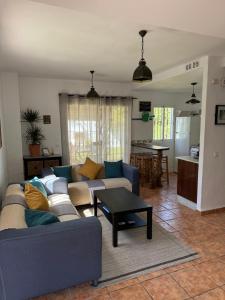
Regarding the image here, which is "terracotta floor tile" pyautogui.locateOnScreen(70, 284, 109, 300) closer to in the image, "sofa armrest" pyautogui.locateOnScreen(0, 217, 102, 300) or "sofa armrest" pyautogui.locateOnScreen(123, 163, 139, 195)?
"sofa armrest" pyautogui.locateOnScreen(0, 217, 102, 300)

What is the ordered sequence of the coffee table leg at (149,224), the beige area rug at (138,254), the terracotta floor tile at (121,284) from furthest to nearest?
the coffee table leg at (149,224) < the beige area rug at (138,254) < the terracotta floor tile at (121,284)

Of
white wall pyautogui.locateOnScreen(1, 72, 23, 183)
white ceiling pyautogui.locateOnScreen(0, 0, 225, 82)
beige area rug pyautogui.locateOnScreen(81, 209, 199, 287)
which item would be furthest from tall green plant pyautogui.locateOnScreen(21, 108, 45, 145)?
beige area rug pyautogui.locateOnScreen(81, 209, 199, 287)

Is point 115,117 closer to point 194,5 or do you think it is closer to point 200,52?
point 200,52

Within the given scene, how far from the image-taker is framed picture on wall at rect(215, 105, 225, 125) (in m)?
3.55

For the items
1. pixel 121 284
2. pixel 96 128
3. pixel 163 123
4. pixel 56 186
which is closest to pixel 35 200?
pixel 56 186

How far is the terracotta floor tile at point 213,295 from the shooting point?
6.52 ft

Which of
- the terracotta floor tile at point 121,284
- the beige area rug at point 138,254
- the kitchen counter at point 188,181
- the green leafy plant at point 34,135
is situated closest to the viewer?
the terracotta floor tile at point 121,284

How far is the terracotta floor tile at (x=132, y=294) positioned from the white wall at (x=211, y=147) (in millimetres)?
2081

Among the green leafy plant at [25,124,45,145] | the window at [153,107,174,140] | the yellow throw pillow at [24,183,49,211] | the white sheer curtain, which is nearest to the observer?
the yellow throw pillow at [24,183,49,211]

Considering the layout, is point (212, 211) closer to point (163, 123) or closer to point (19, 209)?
point (19, 209)

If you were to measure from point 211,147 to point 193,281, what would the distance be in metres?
2.14

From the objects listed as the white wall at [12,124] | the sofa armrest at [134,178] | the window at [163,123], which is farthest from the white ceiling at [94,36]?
the window at [163,123]

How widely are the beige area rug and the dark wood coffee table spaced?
0.14 metres

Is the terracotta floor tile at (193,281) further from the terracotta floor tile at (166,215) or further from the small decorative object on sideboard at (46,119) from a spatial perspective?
the small decorative object on sideboard at (46,119)
